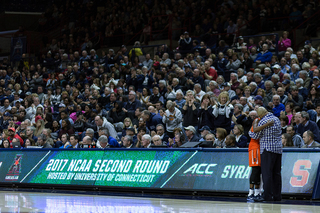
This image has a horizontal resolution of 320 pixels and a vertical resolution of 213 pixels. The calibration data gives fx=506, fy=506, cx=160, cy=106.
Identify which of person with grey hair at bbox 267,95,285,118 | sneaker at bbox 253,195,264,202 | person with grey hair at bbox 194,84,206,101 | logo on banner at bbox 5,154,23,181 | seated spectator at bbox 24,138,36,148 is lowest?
logo on banner at bbox 5,154,23,181

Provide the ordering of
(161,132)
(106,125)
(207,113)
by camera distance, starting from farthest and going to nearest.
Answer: (106,125) < (207,113) < (161,132)

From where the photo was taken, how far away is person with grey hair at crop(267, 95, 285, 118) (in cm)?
1523

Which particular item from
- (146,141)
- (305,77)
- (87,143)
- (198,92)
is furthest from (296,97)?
(87,143)

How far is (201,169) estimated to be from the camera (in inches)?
475

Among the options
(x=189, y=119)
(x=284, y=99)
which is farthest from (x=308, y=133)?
(x=189, y=119)

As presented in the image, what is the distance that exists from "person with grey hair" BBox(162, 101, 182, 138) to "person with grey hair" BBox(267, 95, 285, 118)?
284 centimetres

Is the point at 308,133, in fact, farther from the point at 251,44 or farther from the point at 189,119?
the point at 251,44

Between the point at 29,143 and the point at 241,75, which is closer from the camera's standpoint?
the point at 29,143

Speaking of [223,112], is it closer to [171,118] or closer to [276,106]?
[276,106]

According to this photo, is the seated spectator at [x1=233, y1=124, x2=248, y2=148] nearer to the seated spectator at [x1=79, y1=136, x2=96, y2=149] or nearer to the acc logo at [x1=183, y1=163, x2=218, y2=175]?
the acc logo at [x1=183, y1=163, x2=218, y2=175]

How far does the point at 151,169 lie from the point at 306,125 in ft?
14.4

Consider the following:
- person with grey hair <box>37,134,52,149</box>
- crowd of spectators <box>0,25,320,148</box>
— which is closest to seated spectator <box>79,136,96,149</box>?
crowd of spectators <box>0,25,320,148</box>

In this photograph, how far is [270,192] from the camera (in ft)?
34.6

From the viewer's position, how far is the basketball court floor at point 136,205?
9.14m
